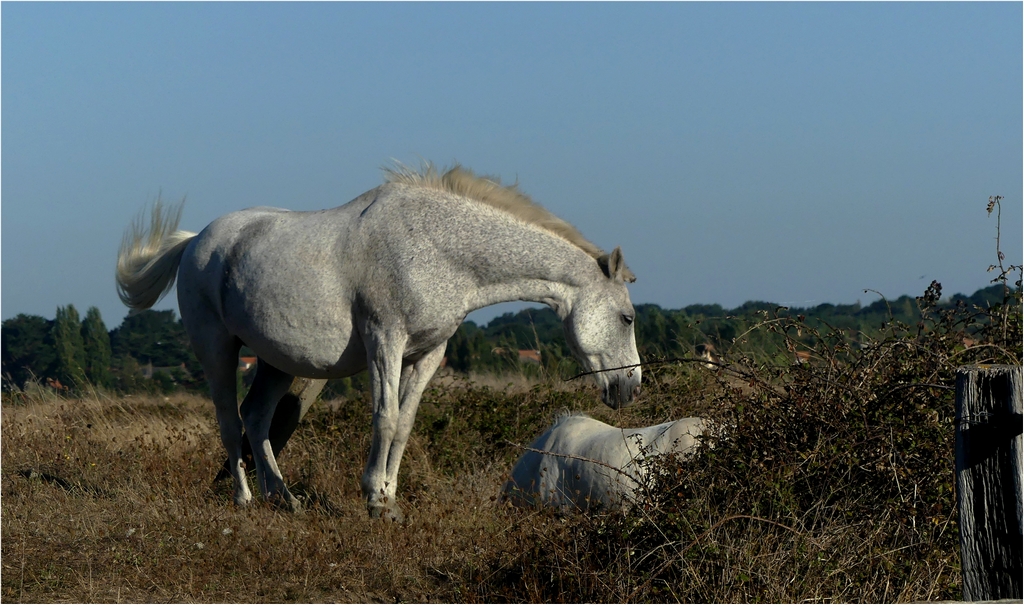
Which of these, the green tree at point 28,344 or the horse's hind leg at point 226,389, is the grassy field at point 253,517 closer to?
the horse's hind leg at point 226,389

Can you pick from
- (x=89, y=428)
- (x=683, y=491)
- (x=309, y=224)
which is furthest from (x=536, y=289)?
(x=89, y=428)

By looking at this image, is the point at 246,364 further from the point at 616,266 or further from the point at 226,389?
the point at 616,266

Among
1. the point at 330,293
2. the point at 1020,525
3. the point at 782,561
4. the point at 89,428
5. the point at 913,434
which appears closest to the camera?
the point at 1020,525

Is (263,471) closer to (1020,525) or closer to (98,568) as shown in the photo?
(98,568)

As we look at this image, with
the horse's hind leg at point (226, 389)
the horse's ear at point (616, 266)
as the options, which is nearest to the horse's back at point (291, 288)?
the horse's hind leg at point (226, 389)

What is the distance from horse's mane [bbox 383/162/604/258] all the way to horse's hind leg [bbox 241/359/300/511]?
1.84 meters

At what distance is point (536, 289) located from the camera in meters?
6.74

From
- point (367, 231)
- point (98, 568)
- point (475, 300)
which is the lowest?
point (98, 568)

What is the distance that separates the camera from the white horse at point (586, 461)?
589cm

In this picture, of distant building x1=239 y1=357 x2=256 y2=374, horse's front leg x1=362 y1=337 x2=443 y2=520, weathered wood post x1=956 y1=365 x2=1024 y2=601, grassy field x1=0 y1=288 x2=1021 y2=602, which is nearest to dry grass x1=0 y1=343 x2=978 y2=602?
grassy field x1=0 y1=288 x2=1021 y2=602

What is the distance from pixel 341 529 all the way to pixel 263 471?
4.93 ft

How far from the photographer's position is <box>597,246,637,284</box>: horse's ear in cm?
675

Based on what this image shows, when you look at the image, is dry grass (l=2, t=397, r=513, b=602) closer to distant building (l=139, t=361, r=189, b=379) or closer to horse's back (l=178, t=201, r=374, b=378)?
horse's back (l=178, t=201, r=374, b=378)

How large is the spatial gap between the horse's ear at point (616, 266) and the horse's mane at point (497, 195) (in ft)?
0.25
